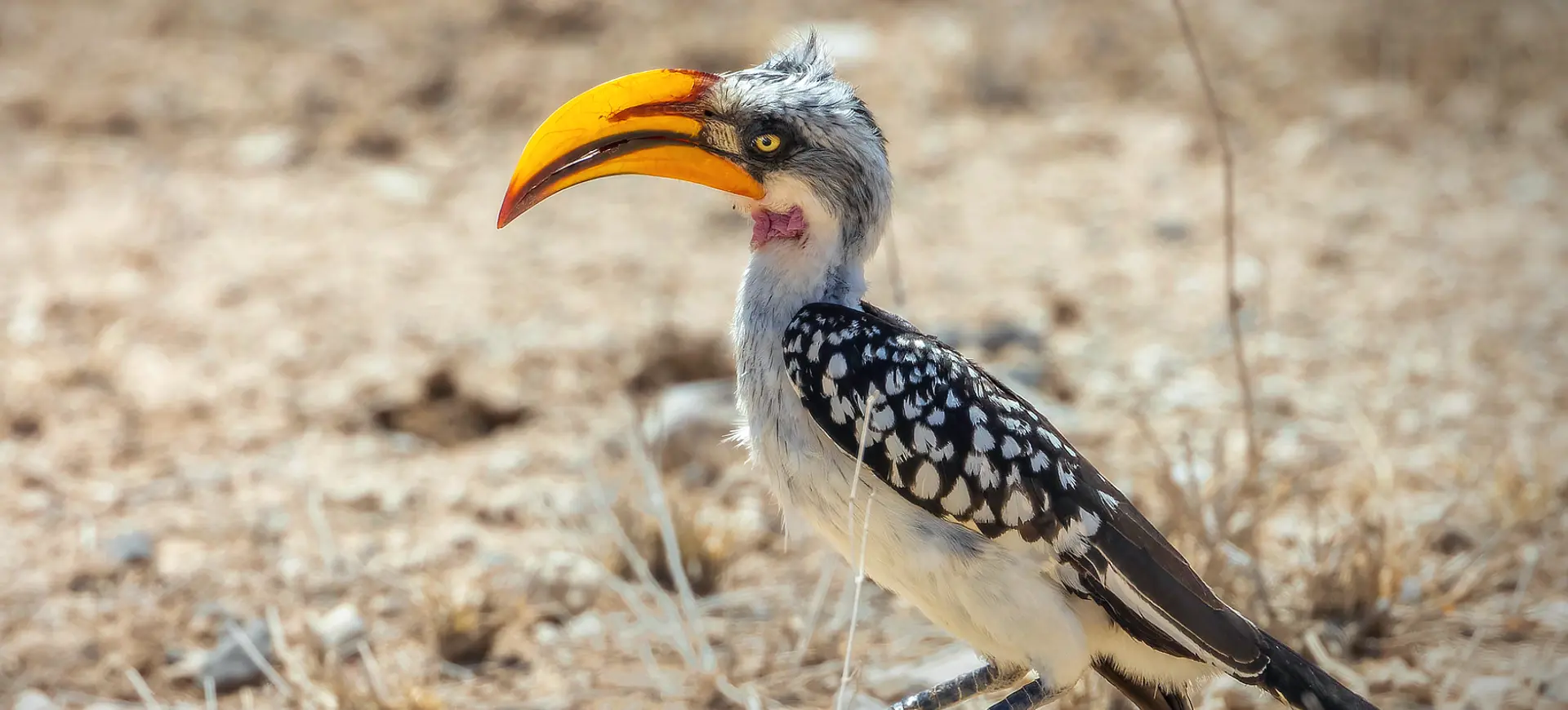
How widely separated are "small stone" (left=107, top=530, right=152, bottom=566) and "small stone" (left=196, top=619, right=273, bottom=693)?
0.56 metres

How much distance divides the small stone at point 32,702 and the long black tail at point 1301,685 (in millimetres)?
2854

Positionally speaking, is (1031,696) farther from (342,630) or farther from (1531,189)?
(1531,189)

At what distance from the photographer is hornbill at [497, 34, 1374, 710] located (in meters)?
2.72

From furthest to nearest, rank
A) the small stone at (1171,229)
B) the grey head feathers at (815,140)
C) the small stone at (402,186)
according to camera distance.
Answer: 1. the small stone at (402,186)
2. the small stone at (1171,229)
3. the grey head feathers at (815,140)

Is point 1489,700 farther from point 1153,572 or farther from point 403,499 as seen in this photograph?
point 403,499

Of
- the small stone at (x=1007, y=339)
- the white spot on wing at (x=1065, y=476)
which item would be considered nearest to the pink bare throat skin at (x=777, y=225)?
the white spot on wing at (x=1065, y=476)

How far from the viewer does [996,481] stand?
271cm

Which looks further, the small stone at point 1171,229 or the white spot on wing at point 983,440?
the small stone at point 1171,229

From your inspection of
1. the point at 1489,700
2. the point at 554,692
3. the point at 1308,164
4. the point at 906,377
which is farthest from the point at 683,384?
the point at 1308,164

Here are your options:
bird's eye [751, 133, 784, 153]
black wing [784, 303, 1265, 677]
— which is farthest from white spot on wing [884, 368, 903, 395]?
bird's eye [751, 133, 784, 153]

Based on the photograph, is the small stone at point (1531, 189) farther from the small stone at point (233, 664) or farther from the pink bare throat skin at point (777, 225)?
the small stone at point (233, 664)

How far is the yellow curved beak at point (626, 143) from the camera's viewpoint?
2777 millimetres

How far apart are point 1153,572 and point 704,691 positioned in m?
1.26

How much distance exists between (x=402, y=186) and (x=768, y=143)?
4.47m
